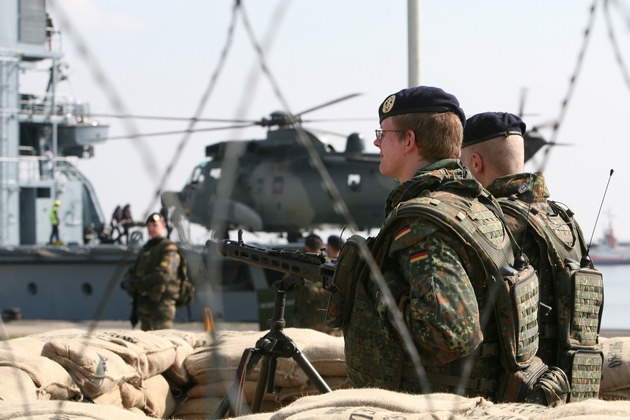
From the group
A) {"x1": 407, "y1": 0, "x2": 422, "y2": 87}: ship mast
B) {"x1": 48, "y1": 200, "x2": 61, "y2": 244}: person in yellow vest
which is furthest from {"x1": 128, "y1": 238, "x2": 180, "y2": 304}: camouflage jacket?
→ {"x1": 48, "y1": 200, "x2": 61, "y2": 244}: person in yellow vest

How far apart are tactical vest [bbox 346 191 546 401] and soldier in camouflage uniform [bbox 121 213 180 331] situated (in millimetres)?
5690

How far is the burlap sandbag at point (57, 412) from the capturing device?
2557 mm

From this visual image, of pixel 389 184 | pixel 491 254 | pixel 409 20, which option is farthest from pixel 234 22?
pixel 389 184

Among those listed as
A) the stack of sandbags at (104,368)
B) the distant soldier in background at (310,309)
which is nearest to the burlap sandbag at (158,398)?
the stack of sandbags at (104,368)

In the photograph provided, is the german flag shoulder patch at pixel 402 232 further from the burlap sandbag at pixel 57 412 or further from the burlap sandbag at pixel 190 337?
the burlap sandbag at pixel 190 337

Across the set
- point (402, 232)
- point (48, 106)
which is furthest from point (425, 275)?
point (48, 106)

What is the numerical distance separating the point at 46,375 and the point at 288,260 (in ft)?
3.31

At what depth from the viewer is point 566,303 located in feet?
10.1

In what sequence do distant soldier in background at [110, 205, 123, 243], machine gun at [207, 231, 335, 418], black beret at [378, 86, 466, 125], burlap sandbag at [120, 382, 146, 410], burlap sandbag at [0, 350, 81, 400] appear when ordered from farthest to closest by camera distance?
distant soldier in background at [110, 205, 123, 243] → burlap sandbag at [120, 382, 146, 410] → burlap sandbag at [0, 350, 81, 400] → machine gun at [207, 231, 335, 418] → black beret at [378, 86, 466, 125]

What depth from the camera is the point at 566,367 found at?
10.0 ft

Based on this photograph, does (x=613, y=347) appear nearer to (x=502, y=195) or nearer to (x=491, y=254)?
(x=502, y=195)

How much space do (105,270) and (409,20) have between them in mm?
14867

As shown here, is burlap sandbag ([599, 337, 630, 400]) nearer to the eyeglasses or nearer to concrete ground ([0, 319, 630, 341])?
the eyeglasses

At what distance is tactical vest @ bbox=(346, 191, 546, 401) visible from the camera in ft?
8.45
